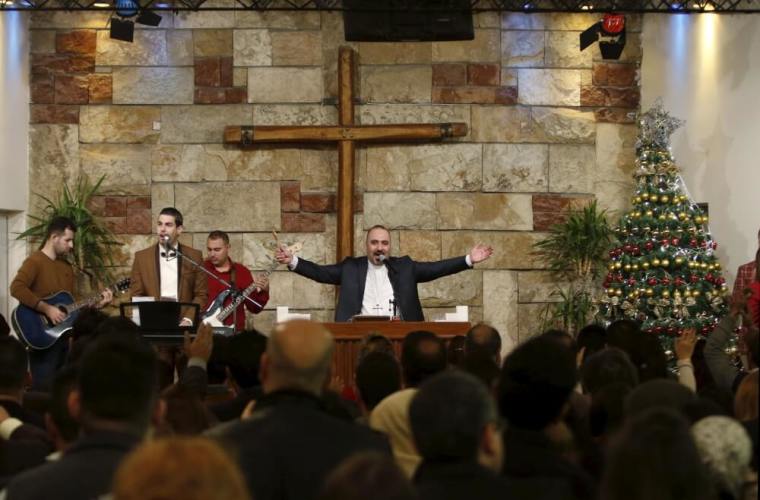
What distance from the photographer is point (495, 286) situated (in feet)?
40.5

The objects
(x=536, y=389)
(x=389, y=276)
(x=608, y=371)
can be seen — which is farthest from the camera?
(x=389, y=276)

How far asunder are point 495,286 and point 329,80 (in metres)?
2.41

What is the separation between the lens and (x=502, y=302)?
40.4ft

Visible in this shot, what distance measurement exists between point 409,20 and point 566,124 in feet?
6.86

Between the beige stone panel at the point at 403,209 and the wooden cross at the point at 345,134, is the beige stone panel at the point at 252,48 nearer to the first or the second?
the wooden cross at the point at 345,134

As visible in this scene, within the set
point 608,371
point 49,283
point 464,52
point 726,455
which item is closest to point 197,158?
point 49,283

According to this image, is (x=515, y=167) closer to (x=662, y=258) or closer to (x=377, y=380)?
(x=662, y=258)

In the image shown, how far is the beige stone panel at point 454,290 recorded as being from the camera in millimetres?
12328

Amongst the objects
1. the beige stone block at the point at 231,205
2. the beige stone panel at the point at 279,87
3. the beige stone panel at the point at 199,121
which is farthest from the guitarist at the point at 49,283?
the beige stone panel at the point at 279,87

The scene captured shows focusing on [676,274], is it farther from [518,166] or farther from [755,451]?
[755,451]

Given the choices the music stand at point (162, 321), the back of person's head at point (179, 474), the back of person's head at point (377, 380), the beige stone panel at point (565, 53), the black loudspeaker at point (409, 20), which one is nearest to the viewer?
the back of person's head at point (179, 474)

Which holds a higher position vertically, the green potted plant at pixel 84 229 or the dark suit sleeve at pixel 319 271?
the green potted plant at pixel 84 229

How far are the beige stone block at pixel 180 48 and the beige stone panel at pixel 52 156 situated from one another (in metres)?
1.11

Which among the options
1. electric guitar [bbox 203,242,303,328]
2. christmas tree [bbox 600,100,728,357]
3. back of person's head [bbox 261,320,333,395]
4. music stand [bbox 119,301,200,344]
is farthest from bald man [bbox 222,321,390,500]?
christmas tree [bbox 600,100,728,357]
